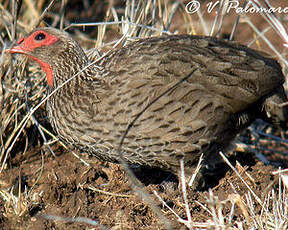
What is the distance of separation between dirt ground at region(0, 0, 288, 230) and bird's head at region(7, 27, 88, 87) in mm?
816

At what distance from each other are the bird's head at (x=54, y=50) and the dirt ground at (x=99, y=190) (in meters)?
0.82

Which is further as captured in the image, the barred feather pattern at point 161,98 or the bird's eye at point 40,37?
the bird's eye at point 40,37

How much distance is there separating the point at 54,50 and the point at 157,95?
41.0 inches

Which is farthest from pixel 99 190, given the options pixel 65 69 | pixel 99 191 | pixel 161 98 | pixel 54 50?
pixel 54 50

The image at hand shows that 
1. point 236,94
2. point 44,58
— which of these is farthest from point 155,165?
point 44,58

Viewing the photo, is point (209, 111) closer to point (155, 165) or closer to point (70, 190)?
point (155, 165)

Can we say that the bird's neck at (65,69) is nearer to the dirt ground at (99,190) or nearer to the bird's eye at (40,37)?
the bird's eye at (40,37)

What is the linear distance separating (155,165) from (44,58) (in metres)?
1.35

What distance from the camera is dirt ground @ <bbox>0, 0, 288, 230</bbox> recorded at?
145 inches

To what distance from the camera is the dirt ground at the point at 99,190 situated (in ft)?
12.1

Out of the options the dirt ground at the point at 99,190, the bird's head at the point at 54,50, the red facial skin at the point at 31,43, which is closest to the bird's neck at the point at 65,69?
the bird's head at the point at 54,50

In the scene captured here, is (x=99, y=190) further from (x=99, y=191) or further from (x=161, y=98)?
(x=161, y=98)

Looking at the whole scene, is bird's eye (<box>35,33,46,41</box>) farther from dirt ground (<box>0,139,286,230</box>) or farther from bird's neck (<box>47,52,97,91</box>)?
dirt ground (<box>0,139,286,230</box>)

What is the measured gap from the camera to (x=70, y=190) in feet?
13.4
